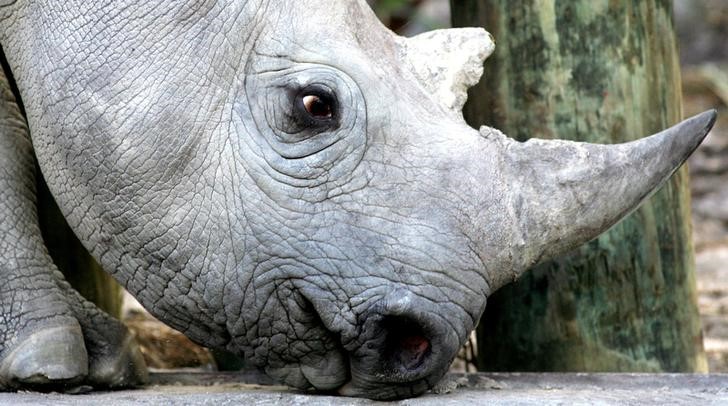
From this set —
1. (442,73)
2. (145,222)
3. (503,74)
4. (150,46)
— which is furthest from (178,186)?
(503,74)

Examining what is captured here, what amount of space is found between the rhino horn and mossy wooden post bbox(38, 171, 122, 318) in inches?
67.2

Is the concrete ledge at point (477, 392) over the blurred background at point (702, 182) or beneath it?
beneath

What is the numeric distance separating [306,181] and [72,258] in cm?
155

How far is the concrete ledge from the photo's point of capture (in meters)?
3.44

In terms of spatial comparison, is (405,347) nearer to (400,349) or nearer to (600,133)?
(400,349)

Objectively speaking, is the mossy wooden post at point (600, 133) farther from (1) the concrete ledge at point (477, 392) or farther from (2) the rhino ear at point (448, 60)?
(2) the rhino ear at point (448, 60)

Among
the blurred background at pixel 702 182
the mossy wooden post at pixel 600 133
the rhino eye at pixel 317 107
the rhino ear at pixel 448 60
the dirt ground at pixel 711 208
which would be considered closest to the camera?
the rhino eye at pixel 317 107

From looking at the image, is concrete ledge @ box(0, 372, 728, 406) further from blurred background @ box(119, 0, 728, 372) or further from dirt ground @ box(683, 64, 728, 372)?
dirt ground @ box(683, 64, 728, 372)

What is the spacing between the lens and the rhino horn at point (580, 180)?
10.9 feet

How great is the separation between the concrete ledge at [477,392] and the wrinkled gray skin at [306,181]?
0.09 meters

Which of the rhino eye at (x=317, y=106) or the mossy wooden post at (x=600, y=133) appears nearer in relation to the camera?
the rhino eye at (x=317, y=106)

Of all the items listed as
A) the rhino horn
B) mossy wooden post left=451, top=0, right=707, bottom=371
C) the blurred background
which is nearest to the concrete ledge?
the rhino horn

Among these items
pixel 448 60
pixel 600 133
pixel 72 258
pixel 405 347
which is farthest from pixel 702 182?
pixel 405 347

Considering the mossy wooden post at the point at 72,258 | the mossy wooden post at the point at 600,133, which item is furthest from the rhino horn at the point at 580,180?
the mossy wooden post at the point at 72,258
